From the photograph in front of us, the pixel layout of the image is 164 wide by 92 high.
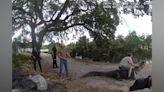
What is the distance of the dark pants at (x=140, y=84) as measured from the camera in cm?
345

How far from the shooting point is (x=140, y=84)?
3.46m

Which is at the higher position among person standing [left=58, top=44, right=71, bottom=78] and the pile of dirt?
person standing [left=58, top=44, right=71, bottom=78]

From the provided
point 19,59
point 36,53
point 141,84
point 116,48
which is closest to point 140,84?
point 141,84

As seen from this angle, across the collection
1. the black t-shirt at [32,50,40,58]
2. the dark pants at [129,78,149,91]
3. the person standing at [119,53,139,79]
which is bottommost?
the dark pants at [129,78,149,91]

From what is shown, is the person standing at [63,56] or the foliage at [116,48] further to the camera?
the person standing at [63,56]

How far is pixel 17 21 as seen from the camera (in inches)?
141

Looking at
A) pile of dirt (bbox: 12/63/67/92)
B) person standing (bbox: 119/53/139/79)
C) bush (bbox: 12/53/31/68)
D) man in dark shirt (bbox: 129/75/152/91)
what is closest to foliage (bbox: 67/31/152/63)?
person standing (bbox: 119/53/139/79)

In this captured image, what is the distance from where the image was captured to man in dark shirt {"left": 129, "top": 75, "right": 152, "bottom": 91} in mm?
3441

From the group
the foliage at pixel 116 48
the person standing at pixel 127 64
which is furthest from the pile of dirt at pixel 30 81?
the person standing at pixel 127 64

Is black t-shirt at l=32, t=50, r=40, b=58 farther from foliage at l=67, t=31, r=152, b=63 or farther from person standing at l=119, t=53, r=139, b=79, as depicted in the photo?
person standing at l=119, t=53, r=139, b=79

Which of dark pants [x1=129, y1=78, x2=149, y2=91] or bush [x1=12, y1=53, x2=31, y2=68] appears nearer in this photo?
dark pants [x1=129, y1=78, x2=149, y2=91]

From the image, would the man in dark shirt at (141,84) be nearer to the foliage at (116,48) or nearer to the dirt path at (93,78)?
the dirt path at (93,78)

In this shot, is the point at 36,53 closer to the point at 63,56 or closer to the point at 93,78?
the point at 63,56

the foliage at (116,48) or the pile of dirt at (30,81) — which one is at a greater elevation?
the foliage at (116,48)
